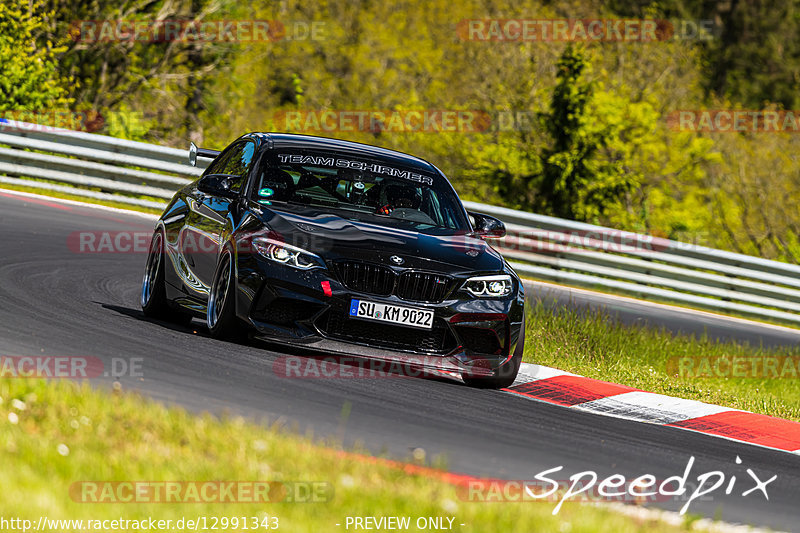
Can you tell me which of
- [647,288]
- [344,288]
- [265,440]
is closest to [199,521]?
[265,440]

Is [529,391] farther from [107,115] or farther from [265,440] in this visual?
[107,115]

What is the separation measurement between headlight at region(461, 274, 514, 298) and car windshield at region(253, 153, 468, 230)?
87 centimetres

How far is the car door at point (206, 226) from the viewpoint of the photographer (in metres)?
8.87

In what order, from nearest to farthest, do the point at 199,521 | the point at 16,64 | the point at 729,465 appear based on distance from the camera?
the point at 199,521 < the point at 729,465 < the point at 16,64

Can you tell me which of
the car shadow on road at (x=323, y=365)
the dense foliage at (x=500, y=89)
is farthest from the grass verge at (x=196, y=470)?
the dense foliage at (x=500, y=89)

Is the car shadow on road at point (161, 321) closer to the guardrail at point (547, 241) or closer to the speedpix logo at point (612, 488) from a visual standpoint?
the speedpix logo at point (612, 488)

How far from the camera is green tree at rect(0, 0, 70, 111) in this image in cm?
2133

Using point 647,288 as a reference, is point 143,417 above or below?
above

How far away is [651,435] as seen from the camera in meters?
7.83

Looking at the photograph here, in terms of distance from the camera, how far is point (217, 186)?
887 cm

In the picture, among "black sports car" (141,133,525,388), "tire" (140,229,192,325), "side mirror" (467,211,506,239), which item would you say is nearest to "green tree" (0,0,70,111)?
"tire" (140,229,192,325)

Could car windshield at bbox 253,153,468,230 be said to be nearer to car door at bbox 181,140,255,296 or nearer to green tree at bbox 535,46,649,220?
car door at bbox 181,140,255,296

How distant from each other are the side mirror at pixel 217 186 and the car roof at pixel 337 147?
0.56 m

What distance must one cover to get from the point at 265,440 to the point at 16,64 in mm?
17818
